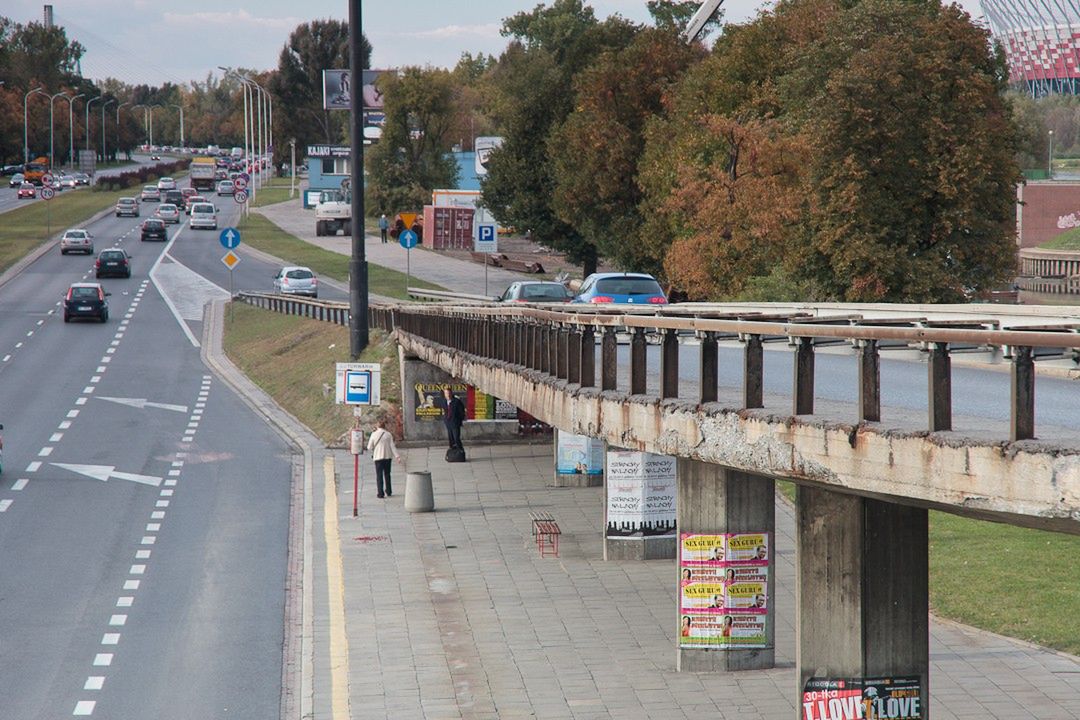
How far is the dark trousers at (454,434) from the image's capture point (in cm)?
3400

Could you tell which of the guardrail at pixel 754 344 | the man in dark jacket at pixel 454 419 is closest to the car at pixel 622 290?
the man in dark jacket at pixel 454 419

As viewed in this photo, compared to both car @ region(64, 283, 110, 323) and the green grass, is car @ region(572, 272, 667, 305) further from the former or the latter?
car @ region(64, 283, 110, 323)

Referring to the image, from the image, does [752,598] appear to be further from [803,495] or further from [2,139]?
[2,139]

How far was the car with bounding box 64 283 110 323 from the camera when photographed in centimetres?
5712

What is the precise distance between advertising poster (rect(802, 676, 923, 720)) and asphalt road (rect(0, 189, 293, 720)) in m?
6.77

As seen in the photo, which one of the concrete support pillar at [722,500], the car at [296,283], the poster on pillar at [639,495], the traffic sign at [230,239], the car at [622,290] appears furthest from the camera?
the car at [296,283]

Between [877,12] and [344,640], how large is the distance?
27.4m

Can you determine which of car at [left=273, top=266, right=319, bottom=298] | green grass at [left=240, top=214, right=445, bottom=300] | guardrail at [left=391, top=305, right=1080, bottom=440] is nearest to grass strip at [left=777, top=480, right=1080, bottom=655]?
guardrail at [left=391, top=305, right=1080, bottom=440]

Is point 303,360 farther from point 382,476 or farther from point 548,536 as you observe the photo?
point 548,536

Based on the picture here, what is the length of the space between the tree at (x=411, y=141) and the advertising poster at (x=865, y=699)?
8841 centimetres

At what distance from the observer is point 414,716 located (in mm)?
16188

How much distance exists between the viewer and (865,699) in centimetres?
1349

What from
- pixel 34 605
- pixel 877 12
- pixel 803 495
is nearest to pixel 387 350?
pixel 877 12

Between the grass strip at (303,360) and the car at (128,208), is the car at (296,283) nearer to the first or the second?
the grass strip at (303,360)
